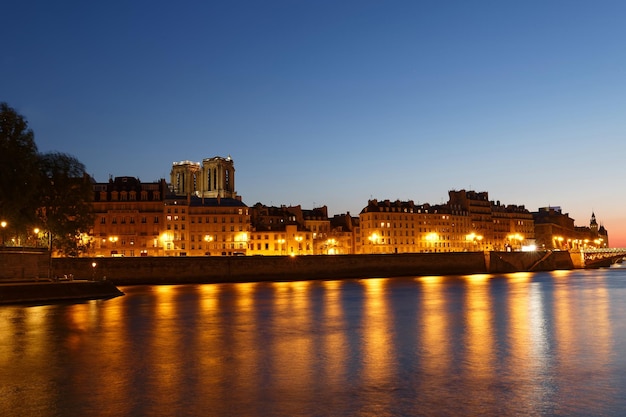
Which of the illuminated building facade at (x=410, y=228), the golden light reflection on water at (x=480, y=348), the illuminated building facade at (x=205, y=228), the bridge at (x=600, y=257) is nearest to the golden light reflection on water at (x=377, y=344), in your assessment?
the golden light reflection on water at (x=480, y=348)

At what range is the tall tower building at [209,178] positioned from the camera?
153 m

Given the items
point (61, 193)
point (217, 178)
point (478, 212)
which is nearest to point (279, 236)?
point (217, 178)

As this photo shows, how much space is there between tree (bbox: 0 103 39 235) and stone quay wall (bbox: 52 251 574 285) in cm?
2524

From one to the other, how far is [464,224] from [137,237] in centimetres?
7648

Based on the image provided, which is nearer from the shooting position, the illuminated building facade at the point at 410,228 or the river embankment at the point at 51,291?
the river embankment at the point at 51,291

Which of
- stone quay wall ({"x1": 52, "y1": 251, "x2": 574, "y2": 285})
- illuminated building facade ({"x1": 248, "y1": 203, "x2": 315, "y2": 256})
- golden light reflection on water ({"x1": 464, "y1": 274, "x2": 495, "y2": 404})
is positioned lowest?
golden light reflection on water ({"x1": 464, "y1": 274, "x2": 495, "y2": 404})

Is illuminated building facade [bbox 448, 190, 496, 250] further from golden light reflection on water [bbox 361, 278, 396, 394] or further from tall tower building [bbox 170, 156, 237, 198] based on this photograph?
golden light reflection on water [bbox 361, 278, 396, 394]

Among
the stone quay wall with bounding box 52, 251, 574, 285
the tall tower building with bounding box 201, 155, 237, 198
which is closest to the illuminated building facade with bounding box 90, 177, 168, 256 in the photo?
the stone quay wall with bounding box 52, 251, 574, 285

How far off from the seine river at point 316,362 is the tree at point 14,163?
908 cm

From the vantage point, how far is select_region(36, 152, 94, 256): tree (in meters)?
54.0

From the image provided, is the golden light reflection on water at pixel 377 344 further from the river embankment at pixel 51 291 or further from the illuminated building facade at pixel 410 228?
the illuminated building facade at pixel 410 228

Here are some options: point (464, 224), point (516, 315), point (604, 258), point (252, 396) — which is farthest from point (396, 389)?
point (464, 224)

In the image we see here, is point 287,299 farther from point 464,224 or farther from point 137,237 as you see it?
point 464,224

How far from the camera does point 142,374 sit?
1894 cm
